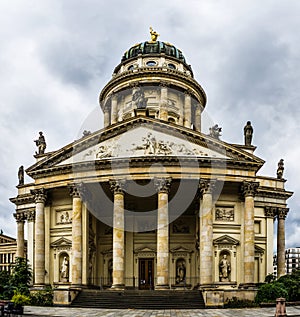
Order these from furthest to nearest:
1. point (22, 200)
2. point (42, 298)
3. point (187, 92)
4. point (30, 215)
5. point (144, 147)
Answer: point (187, 92) → point (22, 200) → point (30, 215) → point (144, 147) → point (42, 298)

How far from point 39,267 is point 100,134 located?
12.5 metres

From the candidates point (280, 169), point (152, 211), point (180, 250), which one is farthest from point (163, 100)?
point (180, 250)

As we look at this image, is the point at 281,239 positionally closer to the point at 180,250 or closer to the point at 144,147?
the point at 180,250

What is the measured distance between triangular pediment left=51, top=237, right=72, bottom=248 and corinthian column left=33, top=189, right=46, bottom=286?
147cm

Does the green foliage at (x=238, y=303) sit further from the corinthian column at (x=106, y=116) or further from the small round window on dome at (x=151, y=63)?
the small round window on dome at (x=151, y=63)

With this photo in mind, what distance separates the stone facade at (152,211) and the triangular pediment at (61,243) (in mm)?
99

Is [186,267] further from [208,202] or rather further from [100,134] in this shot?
[100,134]

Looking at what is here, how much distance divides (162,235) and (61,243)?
409 inches

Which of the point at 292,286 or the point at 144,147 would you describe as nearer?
the point at 292,286

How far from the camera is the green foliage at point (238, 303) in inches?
1328

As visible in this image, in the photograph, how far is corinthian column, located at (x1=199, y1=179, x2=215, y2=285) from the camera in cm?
3716

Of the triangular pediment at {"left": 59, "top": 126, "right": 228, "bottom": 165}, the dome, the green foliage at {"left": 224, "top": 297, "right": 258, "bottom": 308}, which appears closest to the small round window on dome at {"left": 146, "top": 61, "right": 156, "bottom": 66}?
the dome

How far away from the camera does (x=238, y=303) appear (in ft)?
112

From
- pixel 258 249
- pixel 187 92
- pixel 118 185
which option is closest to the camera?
pixel 118 185
